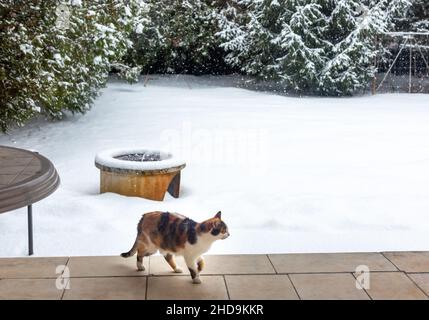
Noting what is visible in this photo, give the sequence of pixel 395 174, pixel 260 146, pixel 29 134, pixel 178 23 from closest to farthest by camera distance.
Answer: pixel 395 174 → pixel 260 146 → pixel 29 134 → pixel 178 23

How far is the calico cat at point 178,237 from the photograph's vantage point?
2051 mm

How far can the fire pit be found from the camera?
347cm

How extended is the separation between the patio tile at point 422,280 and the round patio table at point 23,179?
53.8 inches

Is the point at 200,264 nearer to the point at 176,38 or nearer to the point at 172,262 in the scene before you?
the point at 172,262

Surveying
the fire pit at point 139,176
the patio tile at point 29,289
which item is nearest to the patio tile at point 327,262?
the patio tile at point 29,289

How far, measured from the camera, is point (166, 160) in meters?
3.58

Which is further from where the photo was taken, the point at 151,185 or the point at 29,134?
the point at 29,134

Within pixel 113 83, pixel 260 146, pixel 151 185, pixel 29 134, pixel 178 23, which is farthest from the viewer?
pixel 178 23

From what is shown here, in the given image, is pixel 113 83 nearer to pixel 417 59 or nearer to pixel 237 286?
pixel 417 59

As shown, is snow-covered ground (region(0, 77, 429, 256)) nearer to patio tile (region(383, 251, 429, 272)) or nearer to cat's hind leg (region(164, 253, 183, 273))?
patio tile (region(383, 251, 429, 272))

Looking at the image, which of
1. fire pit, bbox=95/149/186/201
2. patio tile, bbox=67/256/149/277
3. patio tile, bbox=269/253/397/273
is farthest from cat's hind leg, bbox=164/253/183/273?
fire pit, bbox=95/149/186/201

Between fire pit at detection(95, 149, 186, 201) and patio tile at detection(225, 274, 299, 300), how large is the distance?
1373 millimetres

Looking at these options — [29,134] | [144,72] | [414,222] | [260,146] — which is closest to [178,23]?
[144,72]

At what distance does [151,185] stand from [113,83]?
492 centimetres
